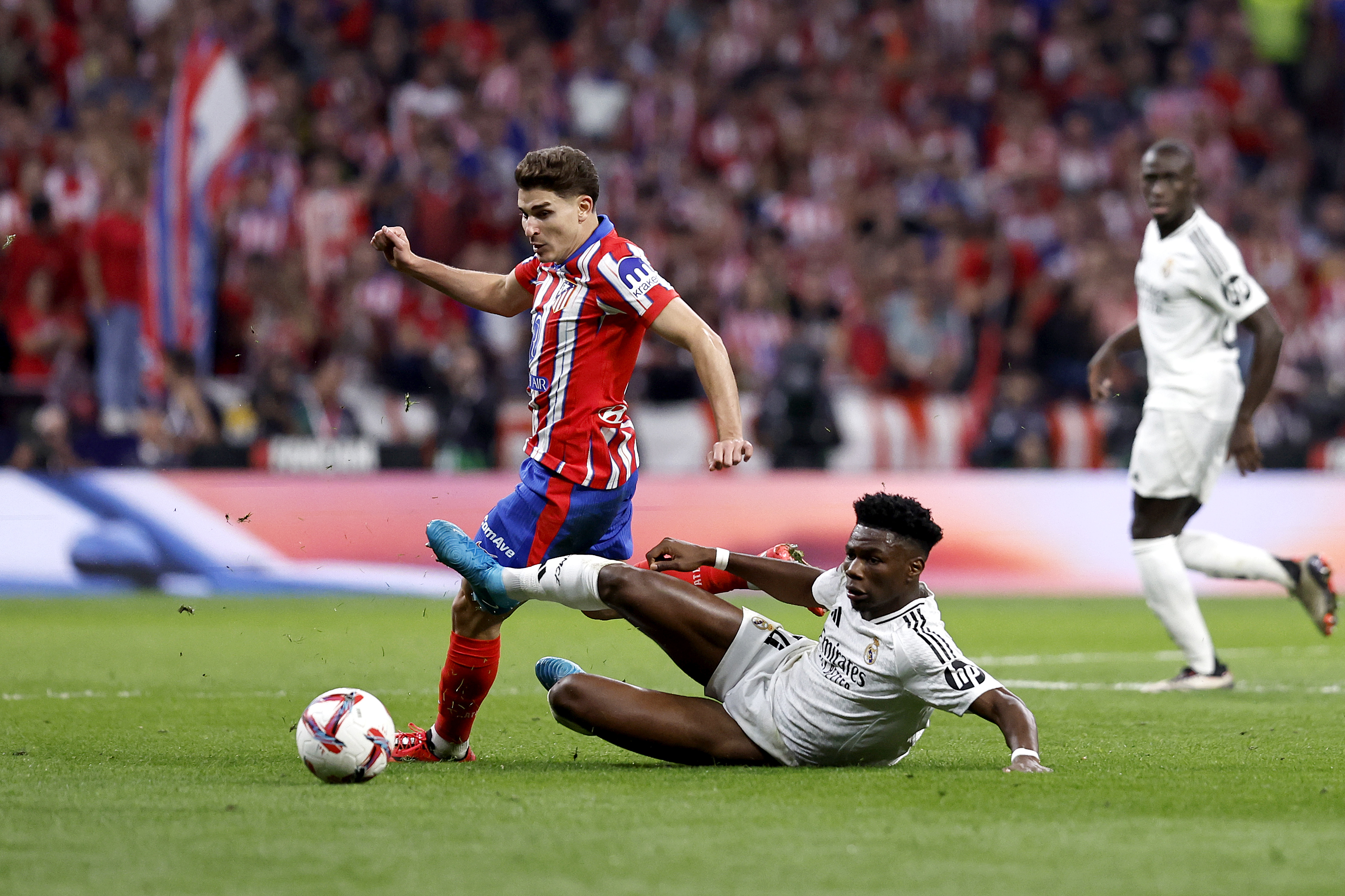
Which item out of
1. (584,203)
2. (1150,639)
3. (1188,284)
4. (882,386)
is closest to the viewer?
(584,203)

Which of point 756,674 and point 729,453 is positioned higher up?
point 729,453

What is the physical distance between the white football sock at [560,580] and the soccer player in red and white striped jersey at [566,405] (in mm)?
211

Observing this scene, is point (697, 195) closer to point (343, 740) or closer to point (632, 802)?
point (343, 740)

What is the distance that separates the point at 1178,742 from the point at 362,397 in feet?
31.1

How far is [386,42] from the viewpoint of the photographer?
59.4 feet

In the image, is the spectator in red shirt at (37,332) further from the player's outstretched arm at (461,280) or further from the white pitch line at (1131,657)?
the player's outstretched arm at (461,280)

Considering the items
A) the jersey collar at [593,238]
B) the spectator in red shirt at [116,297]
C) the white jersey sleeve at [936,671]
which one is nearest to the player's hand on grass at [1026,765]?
the white jersey sleeve at [936,671]

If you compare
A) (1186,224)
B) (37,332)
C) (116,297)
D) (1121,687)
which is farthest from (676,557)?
(37,332)

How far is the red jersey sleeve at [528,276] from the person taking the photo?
20.1 feet

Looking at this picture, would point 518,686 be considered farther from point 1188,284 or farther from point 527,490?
point 1188,284

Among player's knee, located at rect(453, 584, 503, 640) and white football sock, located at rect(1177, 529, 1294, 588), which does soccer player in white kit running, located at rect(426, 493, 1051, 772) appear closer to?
player's knee, located at rect(453, 584, 503, 640)

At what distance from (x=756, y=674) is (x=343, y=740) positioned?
1.41m

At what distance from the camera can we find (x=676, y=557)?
5.91 m

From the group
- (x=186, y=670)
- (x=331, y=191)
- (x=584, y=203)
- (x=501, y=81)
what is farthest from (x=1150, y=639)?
(x=501, y=81)
